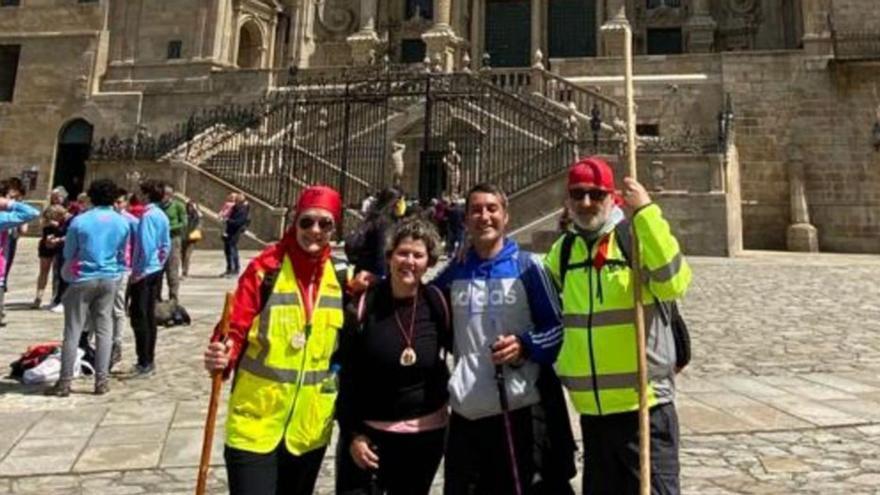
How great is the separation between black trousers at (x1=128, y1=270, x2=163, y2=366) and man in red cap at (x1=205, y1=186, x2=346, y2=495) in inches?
190

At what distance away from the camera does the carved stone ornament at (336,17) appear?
35.3 metres

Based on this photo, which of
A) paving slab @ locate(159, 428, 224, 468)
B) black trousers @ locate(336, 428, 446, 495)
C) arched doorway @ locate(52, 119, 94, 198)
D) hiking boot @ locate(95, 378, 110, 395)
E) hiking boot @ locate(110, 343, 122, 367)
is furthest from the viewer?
arched doorway @ locate(52, 119, 94, 198)

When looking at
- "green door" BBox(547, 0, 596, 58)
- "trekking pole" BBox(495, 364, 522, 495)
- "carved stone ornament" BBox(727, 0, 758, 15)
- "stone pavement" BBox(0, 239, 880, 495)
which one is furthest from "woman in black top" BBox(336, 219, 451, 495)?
"carved stone ornament" BBox(727, 0, 758, 15)

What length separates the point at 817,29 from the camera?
2484cm

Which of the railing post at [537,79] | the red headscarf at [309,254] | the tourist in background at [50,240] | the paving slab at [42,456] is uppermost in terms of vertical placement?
the railing post at [537,79]

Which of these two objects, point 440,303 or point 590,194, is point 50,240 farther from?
point 590,194

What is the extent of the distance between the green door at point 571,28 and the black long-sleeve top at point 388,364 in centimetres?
3175

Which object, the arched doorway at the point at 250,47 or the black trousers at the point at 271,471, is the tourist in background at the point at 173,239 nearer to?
the black trousers at the point at 271,471

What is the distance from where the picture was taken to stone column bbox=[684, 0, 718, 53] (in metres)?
30.8

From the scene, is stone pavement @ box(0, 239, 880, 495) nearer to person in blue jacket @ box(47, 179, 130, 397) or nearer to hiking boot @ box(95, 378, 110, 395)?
hiking boot @ box(95, 378, 110, 395)

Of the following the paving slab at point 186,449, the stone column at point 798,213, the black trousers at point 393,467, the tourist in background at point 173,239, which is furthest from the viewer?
the stone column at point 798,213

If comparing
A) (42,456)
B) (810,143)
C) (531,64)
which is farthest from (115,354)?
(531,64)

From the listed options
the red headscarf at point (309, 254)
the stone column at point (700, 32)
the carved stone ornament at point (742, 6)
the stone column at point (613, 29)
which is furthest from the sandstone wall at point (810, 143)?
the red headscarf at point (309, 254)

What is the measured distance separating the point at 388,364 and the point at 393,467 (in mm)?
449
